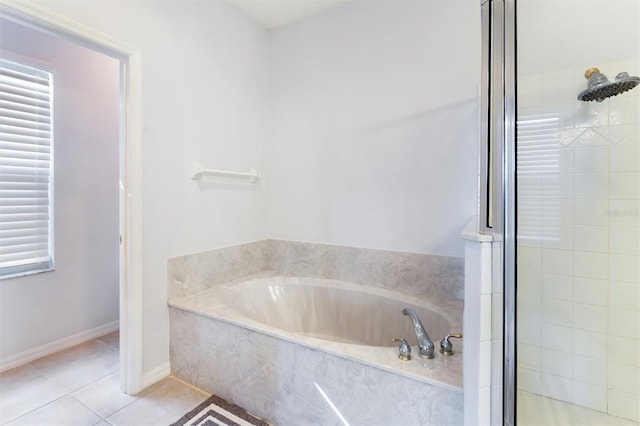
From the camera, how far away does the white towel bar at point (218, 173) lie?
2006 mm

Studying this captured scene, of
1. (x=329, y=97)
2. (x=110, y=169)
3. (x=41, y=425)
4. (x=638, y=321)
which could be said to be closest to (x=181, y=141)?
(x=110, y=169)

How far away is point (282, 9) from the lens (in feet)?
7.55

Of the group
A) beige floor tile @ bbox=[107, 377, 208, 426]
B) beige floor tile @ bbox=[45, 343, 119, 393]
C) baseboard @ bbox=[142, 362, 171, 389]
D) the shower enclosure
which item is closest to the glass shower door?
the shower enclosure

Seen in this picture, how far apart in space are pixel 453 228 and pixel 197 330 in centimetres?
165

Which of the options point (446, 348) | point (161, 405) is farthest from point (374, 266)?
point (161, 405)

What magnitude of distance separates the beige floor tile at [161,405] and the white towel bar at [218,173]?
50.0 inches

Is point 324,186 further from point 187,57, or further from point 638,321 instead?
point 638,321

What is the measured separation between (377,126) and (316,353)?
1.52m

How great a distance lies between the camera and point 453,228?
1.88 meters

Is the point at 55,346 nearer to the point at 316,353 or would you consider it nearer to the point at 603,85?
the point at 316,353

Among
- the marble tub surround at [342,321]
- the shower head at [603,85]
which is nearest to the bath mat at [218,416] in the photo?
the marble tub surround at [342,321]

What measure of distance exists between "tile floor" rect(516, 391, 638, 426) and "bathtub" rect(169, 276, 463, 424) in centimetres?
39

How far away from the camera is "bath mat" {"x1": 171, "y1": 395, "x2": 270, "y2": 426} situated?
1464 mm

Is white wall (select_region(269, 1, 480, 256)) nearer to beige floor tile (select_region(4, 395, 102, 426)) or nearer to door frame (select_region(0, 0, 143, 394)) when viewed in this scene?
door frame (select_region(0, 0, 143, 394))
